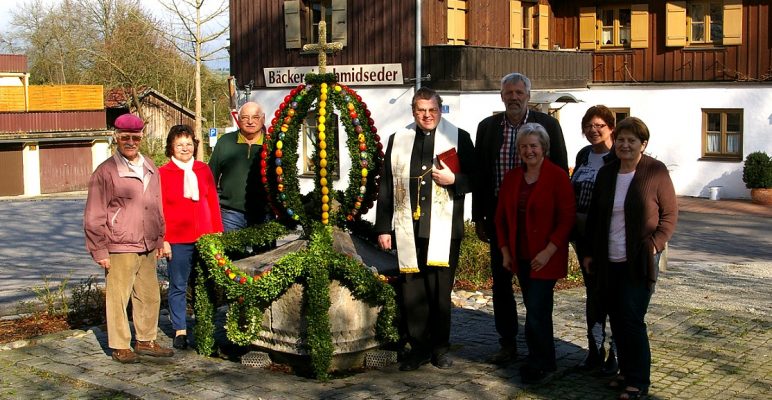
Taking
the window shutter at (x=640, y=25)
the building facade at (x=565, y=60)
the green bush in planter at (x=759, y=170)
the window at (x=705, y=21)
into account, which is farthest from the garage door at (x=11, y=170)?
the green bush in planter at (x=759, y=170)

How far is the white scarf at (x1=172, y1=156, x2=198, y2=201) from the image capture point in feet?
26.0

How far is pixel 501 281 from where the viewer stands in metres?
7.30

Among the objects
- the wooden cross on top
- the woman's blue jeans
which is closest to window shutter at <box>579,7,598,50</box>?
the wooden cross on top

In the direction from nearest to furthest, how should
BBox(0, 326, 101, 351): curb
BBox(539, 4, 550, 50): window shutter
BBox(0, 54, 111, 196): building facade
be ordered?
BBox(0, 326, 101, 351): curb
BBox(539, 4, 550, 50): window shutter
BBox(0, 54, 111, 196): building facade

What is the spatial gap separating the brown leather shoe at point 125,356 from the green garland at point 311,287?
830 mm

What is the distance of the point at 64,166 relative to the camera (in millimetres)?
43000

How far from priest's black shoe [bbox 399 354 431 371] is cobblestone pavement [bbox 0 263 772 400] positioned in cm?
6

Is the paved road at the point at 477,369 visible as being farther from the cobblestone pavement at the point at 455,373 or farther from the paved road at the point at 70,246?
the paved road at the point at 70,246

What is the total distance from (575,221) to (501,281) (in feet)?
2.55

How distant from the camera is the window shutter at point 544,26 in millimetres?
29312

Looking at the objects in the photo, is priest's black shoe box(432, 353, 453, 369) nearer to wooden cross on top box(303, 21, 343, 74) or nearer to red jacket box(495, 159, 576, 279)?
red jacket box(495, 159, 576, 279)

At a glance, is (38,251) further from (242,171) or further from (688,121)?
(688,121)

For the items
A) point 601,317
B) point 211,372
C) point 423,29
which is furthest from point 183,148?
point 423,29

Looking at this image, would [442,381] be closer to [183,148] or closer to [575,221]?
[575,221]
